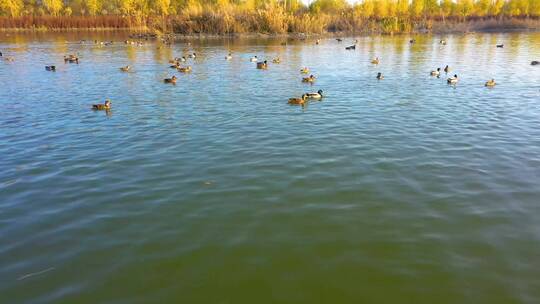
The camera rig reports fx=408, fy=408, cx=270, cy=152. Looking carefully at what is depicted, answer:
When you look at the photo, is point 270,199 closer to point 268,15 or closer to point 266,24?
point 268,15

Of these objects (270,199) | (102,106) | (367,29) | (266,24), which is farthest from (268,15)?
(270,199)

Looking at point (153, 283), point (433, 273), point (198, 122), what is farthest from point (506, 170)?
point (198, 122)

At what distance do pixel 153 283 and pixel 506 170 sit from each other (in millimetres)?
9367

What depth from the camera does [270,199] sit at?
9.33 m

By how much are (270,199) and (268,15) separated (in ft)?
177

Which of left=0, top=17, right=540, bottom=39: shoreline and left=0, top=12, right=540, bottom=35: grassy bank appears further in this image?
left=0, top=12, right=540, bottom=35: grassy bank

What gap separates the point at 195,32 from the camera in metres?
61.4

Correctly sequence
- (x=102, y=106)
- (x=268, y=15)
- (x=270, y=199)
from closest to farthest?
(x=270, y=199) → (x=102, y=106) → (x=268, y=15)

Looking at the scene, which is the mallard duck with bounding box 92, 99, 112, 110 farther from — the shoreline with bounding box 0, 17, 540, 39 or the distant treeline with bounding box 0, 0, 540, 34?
the distant treeline with bounding box 0, 0, 540, 34

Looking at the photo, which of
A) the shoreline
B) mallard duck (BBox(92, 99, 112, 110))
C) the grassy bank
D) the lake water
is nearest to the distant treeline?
the grassy bank

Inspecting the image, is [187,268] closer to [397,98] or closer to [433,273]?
[433,273]

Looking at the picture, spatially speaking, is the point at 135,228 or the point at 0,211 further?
the point at 0,211

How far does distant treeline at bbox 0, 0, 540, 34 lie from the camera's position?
60844mm

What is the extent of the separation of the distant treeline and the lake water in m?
44.0
